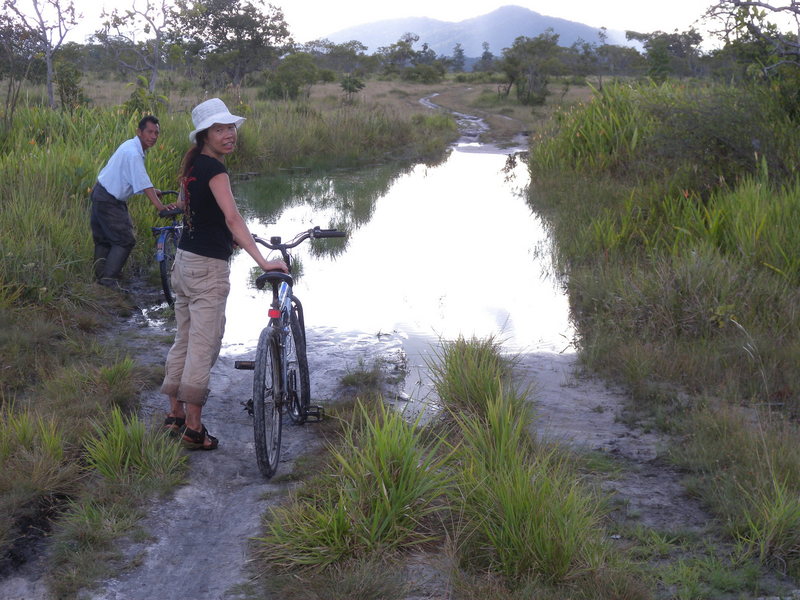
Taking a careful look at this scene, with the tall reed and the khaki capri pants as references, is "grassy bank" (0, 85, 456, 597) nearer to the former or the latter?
the khaki capri pants

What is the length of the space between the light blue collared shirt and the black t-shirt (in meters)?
3.31

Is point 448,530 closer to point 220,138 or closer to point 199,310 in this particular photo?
point 199,310

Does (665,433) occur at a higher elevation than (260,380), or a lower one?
lower

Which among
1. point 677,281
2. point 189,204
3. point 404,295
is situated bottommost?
point 404,295

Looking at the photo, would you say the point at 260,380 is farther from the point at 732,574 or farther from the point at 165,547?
the point at 732,574

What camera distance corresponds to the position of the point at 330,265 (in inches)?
406

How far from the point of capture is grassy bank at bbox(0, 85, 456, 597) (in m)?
3.90

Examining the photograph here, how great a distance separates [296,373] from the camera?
4941 mm

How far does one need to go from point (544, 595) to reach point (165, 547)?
5.44 ft

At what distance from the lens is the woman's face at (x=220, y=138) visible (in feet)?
14.2

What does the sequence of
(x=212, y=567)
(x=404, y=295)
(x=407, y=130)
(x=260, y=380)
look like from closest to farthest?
(x=212, y=567) → (x=260, y=380) → (x=404, y=295) → (x=407, y=130)

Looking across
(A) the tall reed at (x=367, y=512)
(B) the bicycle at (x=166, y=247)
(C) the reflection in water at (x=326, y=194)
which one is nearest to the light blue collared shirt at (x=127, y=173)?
(B) the bicycle at (x=166, y=247)

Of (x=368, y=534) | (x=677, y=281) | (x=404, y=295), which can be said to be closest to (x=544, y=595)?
(x=368, y=534)

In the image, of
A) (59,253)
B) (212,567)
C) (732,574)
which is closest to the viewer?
(732,574)
